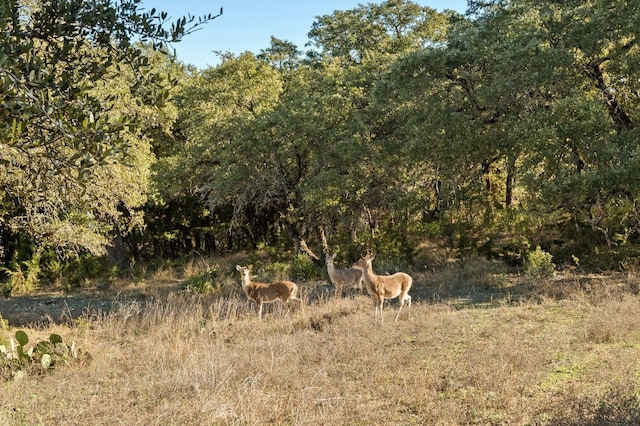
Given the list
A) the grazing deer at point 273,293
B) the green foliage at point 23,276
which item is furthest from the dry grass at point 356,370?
the green foliage at point 23,276

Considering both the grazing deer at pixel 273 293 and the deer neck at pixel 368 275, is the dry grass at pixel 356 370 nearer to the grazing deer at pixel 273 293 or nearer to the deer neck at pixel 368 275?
the deer neck at pixel 368 275

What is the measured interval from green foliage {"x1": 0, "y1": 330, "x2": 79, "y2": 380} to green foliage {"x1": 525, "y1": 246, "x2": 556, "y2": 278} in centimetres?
1117

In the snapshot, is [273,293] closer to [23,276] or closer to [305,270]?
[305,270]

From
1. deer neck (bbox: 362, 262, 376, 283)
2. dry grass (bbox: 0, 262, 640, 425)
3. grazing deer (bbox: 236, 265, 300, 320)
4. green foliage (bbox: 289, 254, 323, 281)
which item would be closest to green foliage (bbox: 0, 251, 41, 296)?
dry grass (bbox: 0, 262, 640, 425)

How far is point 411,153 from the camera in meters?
14.5

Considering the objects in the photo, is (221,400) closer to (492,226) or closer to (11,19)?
(11,19)

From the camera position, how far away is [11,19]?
367cm

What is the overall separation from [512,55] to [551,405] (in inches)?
363

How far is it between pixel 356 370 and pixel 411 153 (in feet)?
29.2

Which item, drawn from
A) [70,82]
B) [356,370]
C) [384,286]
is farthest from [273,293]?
[70,82]

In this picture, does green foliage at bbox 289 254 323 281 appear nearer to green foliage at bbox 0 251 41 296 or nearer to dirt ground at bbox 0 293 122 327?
dirt ground at bbox 0 293 122 327

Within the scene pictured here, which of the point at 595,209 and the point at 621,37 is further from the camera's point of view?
the point at 595,209

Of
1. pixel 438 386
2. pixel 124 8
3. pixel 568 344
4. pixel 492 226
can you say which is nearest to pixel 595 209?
pixel 492 226

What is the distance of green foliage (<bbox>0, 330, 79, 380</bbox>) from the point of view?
728cm
